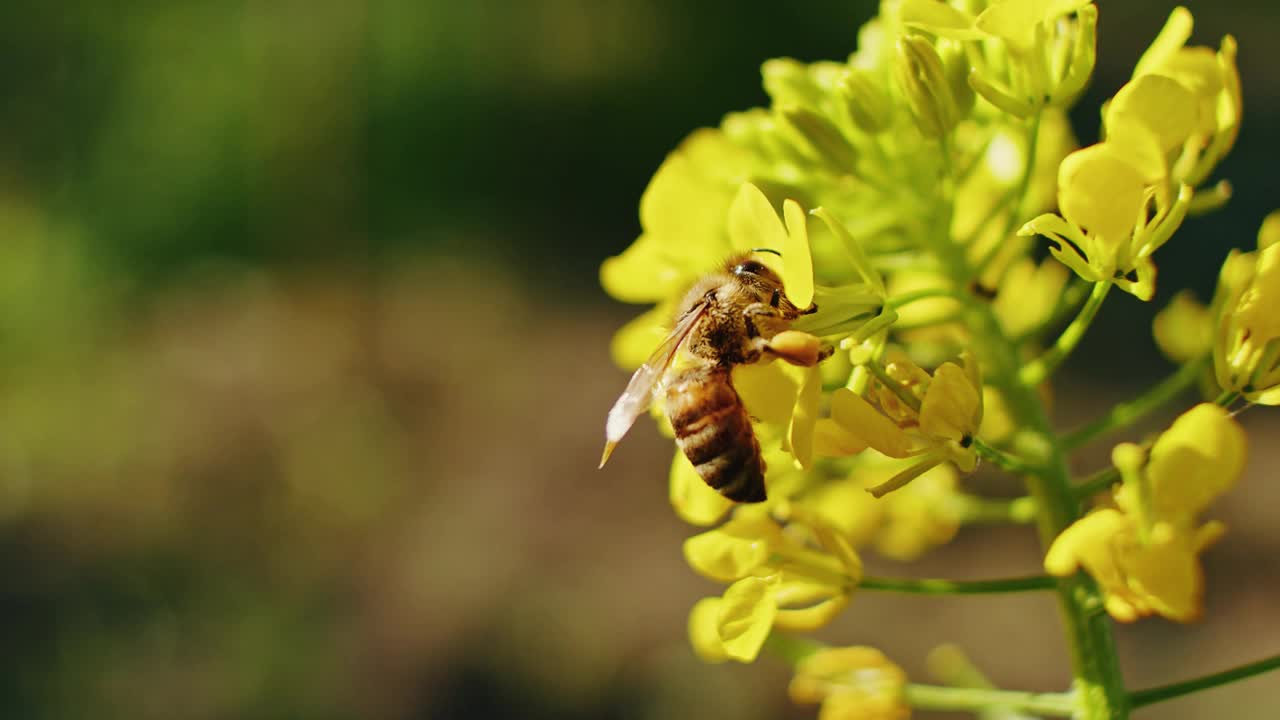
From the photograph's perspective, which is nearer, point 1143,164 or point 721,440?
point 1143,164

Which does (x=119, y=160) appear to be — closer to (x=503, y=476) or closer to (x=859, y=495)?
(x=503, y=476)

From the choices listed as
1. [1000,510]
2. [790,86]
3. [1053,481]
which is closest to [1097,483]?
→ [1053,481]

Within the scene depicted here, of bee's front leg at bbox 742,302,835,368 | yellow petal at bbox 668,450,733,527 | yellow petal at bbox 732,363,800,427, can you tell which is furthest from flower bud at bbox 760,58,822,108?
yellow petal at bbox 668,450,733,527

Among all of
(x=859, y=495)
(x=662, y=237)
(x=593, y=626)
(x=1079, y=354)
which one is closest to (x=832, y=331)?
(x=662, y=237)

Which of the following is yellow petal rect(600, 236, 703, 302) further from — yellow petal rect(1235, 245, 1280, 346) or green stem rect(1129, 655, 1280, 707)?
green stem rect(1129, 655, 1280, 707)

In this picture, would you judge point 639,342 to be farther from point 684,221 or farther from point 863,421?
point 863,421

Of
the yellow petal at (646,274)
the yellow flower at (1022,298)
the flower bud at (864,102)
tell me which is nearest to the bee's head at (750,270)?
the yellow petal at (646,274)

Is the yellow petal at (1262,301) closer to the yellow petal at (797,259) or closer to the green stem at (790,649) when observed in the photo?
the yellow petal at (797,259)
